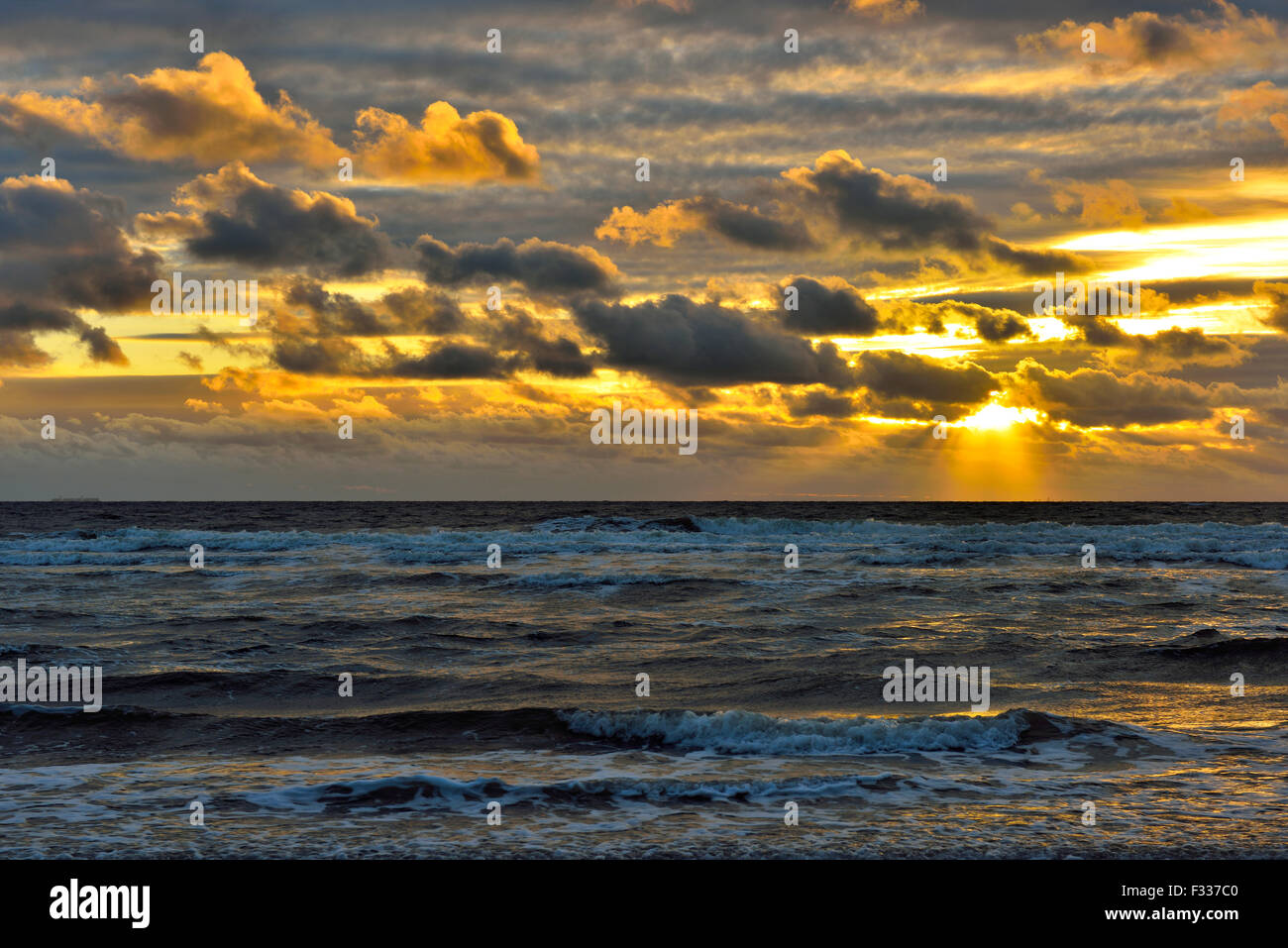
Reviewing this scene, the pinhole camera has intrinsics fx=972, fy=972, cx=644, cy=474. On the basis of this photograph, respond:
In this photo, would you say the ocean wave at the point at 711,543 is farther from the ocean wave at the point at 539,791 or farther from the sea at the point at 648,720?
the ocean wave at the point at 539,791

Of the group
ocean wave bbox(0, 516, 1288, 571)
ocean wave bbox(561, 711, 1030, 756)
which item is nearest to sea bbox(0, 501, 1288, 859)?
ocean wave bbox(561, 711, 1030, 756)

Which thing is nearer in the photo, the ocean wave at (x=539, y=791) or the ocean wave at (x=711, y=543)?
the ocean wave at (x=539, y=791)

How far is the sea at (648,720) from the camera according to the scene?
9766 mm

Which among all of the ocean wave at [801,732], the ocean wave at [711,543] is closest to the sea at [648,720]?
the ocean wave at [801,732]

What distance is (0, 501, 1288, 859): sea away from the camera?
977cm

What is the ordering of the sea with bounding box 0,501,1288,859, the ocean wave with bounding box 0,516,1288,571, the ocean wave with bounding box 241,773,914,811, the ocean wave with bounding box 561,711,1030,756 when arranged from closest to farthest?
the sea with bounding box 0,501,1288,859 → the ocean wave with bounding box 241,773,914,811 → the ocean wave with bounding box 561,711,1030,756 → the ocean wave with bounding box 0,516,1288,571

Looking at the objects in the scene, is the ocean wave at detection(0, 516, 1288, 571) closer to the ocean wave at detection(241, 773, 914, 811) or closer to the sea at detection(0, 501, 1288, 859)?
the sea at detection(0, 501, 1288, 859)

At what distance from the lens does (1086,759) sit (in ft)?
41.2

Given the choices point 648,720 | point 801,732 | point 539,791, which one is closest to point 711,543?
point 648,720

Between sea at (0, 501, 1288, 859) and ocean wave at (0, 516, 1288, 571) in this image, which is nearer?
sea at (0, 501, 1288, 859)

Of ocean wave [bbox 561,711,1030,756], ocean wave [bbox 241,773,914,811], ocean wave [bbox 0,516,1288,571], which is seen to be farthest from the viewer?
ocean wave [bbox 0,516,1288,571]
